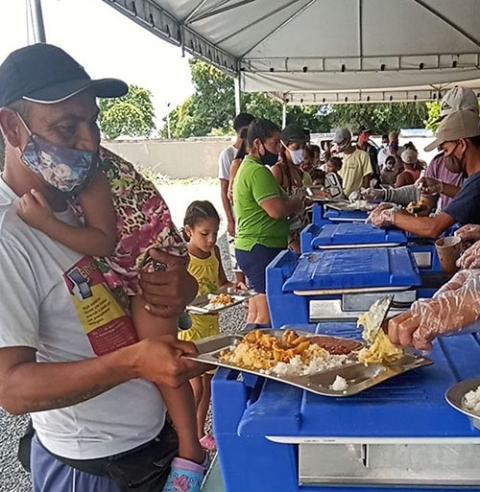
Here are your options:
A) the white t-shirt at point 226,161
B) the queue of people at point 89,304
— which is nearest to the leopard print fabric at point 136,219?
the queue of people at point 89,304

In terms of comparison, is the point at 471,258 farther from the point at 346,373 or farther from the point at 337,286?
the point at 346,373

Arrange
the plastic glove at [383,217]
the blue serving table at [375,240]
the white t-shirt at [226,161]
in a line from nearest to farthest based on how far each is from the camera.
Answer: the blue serving table at [375,240], the plastic glove at [383,217], the white t-shirt at [226,161]

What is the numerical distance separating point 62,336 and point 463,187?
6.00ft

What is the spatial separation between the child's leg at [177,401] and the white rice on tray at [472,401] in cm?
53

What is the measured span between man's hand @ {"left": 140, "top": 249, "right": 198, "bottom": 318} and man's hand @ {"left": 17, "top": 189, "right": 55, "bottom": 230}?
274mm

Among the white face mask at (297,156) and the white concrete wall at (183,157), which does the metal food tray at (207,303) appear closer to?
the white face mask at (297,156)

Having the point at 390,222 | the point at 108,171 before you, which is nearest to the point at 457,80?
the point at 390,222

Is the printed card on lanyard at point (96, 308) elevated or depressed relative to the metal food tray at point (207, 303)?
elevated

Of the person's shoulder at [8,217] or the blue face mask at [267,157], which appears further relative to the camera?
the blue face mask at [267,157]

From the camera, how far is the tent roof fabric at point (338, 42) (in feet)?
16.7

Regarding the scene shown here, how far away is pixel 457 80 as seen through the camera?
6.08 m

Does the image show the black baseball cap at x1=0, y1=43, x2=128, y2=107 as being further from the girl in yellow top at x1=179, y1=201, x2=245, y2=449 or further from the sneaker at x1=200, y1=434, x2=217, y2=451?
the sneaker at x1=200, y1=434, x2=217, y2=451

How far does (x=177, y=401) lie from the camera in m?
1.22

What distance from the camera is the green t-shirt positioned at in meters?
3.06
